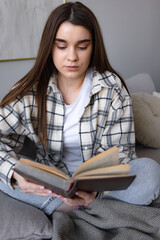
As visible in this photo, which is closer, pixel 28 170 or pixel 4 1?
pixel 28 170

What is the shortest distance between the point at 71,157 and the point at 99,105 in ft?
0.91

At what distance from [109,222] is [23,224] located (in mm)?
310

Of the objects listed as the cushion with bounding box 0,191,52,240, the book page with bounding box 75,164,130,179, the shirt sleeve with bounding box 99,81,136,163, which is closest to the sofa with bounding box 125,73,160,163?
the shirt sleeve with bounding box 99,81,136,163

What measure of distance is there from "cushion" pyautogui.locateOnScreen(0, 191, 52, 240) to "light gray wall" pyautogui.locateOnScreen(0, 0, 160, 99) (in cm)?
188

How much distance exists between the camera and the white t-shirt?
137cm

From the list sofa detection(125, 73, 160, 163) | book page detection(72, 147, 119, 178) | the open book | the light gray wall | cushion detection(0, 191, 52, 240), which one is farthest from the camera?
the light gray wall

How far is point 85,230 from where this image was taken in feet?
3.70

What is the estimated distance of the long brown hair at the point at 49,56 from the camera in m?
1.19

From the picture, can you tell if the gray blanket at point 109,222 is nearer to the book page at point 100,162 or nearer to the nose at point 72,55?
the book page at point 100,162

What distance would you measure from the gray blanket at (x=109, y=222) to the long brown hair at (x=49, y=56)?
1.17 feet

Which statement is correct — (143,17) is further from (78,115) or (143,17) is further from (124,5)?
(78,115)

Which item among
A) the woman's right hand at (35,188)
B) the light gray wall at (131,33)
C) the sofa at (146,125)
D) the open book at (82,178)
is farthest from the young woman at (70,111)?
the light gray wall at (131,33)

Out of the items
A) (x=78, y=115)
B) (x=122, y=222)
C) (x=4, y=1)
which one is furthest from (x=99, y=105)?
(x=4, y=1)

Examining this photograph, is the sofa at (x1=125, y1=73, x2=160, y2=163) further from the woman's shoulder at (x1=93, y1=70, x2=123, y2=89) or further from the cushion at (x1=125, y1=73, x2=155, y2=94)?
the woman's shoulder at (x1=93, y1=70, x2=123, y2=89)
